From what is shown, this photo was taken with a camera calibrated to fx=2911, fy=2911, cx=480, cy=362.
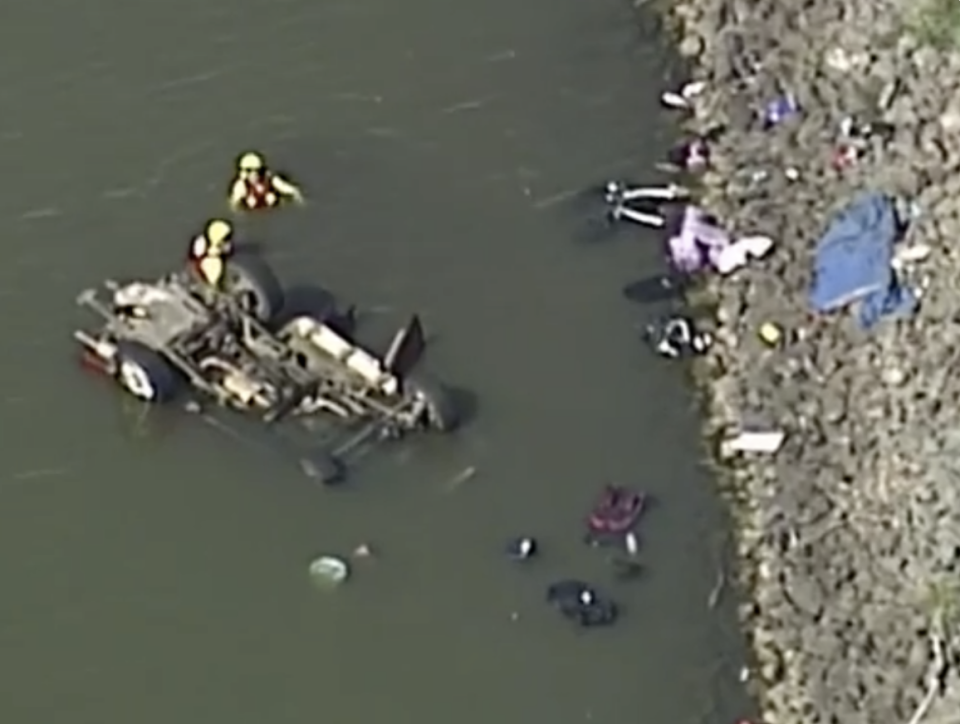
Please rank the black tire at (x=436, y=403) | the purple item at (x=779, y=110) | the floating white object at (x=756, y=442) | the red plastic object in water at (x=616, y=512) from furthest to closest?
the purple item at (x=779, y=110), the black tire at (x=436, y=403), the floating white object at (x=756, y=442), the red plastic object in water at (x=616, y=512)

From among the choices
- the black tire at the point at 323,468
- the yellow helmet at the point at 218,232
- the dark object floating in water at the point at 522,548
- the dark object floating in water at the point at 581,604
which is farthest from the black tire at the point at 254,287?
the dark object floating in water at the point at 581,604

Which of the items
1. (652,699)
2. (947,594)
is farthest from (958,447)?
(652,699)

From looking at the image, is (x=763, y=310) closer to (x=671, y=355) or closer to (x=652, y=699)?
(x=671, y=355)

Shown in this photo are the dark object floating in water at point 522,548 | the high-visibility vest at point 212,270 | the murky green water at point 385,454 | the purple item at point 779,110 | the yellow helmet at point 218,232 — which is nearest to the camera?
the murky green water at point 385,454

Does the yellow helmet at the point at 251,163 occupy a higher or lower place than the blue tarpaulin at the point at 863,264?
higher

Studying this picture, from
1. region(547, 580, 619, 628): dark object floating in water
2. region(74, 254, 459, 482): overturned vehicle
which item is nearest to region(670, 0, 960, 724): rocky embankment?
region(547, 580, 619, 628): dark object floating in water

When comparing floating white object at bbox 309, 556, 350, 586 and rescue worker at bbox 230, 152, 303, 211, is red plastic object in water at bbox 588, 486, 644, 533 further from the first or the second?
rescue worker at bbox 230, 152, 303, 211

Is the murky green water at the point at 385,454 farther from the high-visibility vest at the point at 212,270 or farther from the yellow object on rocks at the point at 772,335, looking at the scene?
the yellow object on rocks at the point at 772,335
